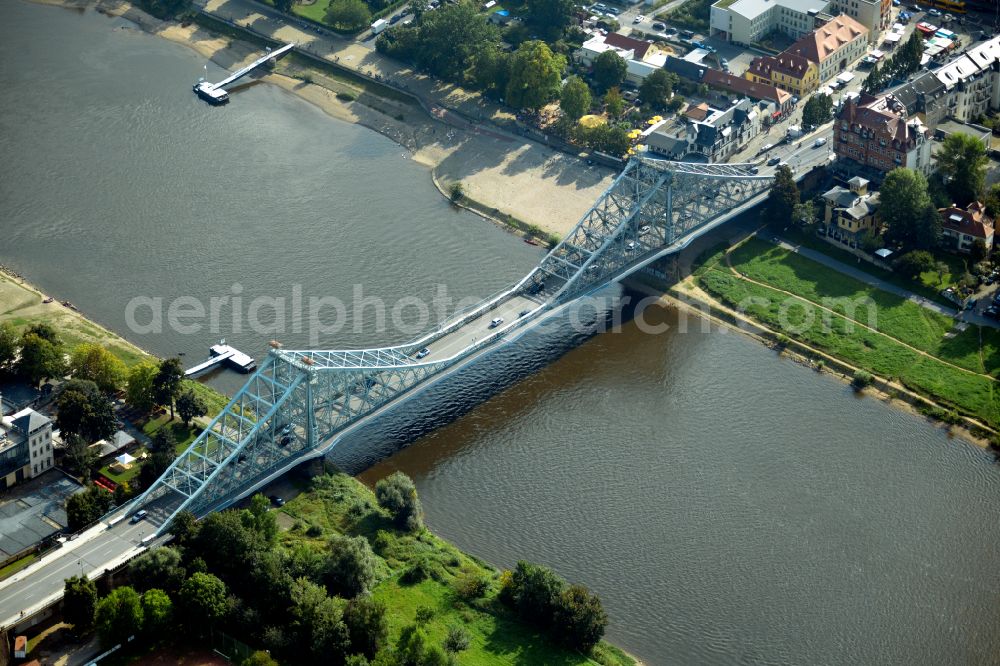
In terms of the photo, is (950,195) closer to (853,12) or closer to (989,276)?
(989,276)

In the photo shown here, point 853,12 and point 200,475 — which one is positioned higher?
point 853,12

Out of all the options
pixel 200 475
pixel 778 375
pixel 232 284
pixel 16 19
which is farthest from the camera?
pixel 16 19

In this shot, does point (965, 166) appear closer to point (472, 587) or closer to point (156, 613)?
point (472, 587)

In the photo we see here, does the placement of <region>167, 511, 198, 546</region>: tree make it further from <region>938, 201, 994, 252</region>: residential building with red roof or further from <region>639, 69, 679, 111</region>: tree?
<region>639, 69, 679, 111</region>: tree

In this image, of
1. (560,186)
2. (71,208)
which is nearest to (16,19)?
(71,208)

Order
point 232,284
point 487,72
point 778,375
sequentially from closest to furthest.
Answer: point 778,375
point 232,284
point 487,72

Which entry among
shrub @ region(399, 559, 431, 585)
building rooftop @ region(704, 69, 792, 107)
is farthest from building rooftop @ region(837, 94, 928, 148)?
shrub @ region(399, 559, 431, 585)
